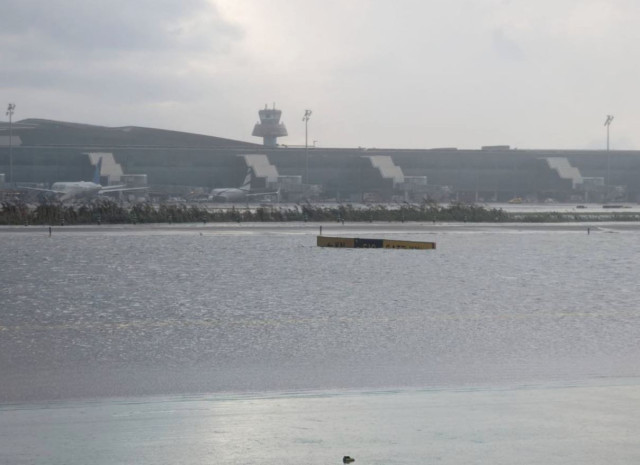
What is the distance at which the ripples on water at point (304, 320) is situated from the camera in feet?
37.0

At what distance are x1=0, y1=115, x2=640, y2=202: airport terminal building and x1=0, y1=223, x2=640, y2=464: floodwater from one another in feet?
273

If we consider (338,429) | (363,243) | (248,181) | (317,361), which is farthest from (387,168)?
(338,429)

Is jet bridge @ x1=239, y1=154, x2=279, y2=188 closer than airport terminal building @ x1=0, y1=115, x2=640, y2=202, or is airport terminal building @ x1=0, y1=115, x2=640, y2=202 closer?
jet bridge @ x1=239, y1=154, x2=279, y2=188

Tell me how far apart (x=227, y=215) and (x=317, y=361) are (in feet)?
152

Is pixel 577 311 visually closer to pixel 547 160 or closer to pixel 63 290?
pixel 63 290

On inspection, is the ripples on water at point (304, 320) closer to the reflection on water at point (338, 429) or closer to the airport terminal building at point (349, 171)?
the reflection on water at point (338, 429)

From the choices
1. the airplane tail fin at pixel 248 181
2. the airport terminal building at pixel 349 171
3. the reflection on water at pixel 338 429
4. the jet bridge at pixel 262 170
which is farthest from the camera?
the airport terminal building at pixel 349 171

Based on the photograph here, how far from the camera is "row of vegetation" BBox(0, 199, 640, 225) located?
5341 centimetres

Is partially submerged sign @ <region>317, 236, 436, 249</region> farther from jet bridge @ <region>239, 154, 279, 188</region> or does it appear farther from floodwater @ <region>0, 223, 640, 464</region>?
jet bridge @ <region>239, 154, 279, 188</region>

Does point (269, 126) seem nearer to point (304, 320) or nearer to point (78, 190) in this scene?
point (78, 190)

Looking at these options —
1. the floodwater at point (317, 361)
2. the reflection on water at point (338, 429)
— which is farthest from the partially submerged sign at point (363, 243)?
the reflection on water at point (338, 429)

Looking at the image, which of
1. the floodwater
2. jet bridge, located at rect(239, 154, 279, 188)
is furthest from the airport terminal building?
the floodwater

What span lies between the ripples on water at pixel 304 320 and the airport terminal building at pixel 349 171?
78.2 metres

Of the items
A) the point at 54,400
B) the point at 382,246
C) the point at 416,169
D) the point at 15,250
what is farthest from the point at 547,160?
the point at 54,400
